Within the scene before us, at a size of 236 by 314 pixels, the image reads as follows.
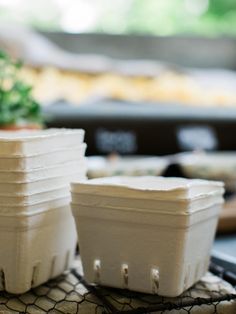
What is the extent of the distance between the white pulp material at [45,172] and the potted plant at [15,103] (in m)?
0.23

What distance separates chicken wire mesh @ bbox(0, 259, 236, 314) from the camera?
0.77 m

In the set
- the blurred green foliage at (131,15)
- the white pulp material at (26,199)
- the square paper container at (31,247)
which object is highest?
the blurred green foliage at (131,15)

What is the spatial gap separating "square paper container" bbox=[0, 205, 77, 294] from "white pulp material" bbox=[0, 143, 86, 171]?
0.22 ft

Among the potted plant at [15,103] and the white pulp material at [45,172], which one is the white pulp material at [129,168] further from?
the white pulp material at [45,172]

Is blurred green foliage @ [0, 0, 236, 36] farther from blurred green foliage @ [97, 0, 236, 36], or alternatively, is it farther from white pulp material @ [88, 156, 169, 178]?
white pulp material @ [88, 156, 169, 178]

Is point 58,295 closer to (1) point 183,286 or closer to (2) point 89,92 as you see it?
(1) point 183,286

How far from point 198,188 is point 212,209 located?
74mm

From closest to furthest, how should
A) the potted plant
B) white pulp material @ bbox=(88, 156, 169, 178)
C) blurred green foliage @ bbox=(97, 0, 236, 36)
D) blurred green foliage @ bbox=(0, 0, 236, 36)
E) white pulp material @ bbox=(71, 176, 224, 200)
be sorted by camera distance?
white pulp material @ bbox=(71, 176, 224, 200)
the potted plant
white pulp material @ bbox=(88, 156, 169, 178)
blurred green foliage @ bbox=(0, 0, 236, 36)
blurred green foliage @ bbox=(97, 0, 236, 36)

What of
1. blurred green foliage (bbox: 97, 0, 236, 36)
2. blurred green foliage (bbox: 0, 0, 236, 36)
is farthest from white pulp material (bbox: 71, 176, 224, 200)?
blurred green foliage (bbox: 97, 0, 236, 36)

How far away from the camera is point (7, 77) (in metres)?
1.11

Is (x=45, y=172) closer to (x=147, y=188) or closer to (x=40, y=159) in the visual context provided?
(x=40, y=159)

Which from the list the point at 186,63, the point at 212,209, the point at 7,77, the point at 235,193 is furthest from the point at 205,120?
the point at 212,209

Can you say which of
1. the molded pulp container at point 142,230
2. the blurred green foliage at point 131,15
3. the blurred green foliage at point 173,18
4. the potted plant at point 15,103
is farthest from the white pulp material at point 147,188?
the blurred green foliage at point 173,18

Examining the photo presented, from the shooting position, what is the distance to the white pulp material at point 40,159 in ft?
2.56
